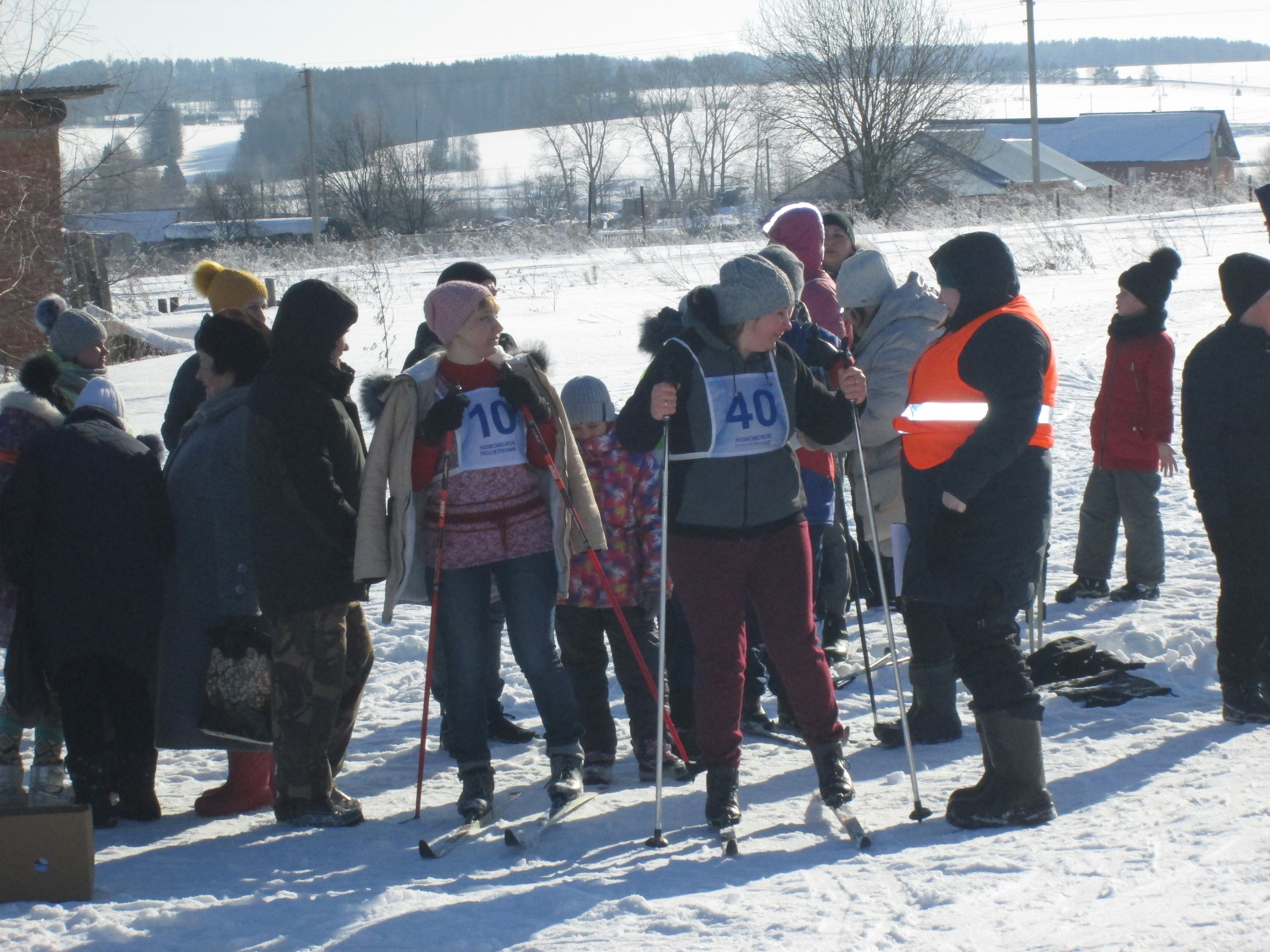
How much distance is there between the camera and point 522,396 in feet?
12.6

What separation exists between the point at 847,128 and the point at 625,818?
36.2 m

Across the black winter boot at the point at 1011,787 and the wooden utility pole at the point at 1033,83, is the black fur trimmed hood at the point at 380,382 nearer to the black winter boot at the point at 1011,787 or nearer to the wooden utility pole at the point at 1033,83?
the black winter boot at the point at 1011,787

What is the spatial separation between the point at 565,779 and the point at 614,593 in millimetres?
652

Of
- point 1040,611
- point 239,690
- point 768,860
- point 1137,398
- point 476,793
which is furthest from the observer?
point 1137,398

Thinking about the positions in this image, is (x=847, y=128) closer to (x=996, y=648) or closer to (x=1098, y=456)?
(x=1098, y=456)

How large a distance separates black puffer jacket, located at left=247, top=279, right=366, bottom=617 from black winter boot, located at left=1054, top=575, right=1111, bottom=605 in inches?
148

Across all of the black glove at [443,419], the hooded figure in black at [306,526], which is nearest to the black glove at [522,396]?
the black glove at [443,419]

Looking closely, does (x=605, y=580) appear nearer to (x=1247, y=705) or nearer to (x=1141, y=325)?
(x=1247, y=705)

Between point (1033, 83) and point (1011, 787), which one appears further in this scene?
point (1033, 83)

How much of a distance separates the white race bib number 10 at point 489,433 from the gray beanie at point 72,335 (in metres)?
1.68

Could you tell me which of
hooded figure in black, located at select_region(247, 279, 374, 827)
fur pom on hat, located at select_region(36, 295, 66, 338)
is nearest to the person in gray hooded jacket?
hooded figure in black, located at select_region(247, 279, 374, 827)

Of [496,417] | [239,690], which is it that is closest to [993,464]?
[496,417]

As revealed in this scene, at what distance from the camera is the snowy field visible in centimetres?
295

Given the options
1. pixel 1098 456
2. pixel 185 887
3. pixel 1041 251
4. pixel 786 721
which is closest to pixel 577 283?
pixel 1041 251
